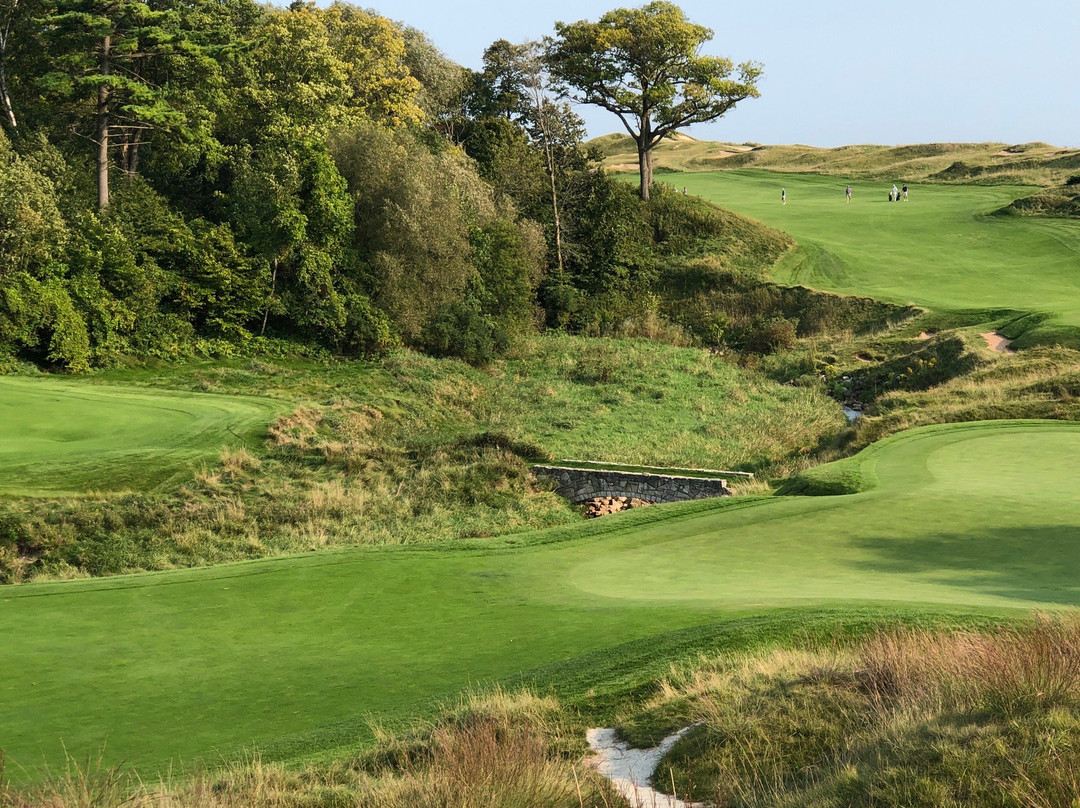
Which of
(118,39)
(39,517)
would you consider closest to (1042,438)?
(39,517)

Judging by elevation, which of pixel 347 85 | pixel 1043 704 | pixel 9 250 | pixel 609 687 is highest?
pixel 347 85

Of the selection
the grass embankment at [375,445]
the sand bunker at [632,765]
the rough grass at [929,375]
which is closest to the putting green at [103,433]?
the grass embankment at [375,445]

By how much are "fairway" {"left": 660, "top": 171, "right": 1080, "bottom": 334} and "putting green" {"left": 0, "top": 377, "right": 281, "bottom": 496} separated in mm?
27008

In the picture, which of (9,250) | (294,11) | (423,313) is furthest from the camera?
(294,11)

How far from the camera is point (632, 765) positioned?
22.0 ft

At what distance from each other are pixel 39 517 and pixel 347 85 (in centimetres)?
3016

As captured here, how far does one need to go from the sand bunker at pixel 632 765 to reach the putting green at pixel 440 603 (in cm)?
110

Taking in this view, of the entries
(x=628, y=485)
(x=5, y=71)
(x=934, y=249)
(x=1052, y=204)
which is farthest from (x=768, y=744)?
(x=1052, y=204)

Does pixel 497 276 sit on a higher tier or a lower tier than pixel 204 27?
lower

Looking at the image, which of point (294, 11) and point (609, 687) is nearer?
point (609, 687)

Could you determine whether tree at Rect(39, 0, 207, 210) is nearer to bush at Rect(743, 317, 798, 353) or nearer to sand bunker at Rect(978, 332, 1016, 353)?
bush at Rect(743, 317, 798, 353)

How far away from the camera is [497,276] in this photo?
A: 137 ft

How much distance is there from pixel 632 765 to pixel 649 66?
5151cm

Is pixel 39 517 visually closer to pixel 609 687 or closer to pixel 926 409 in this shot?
pixel 609 687
